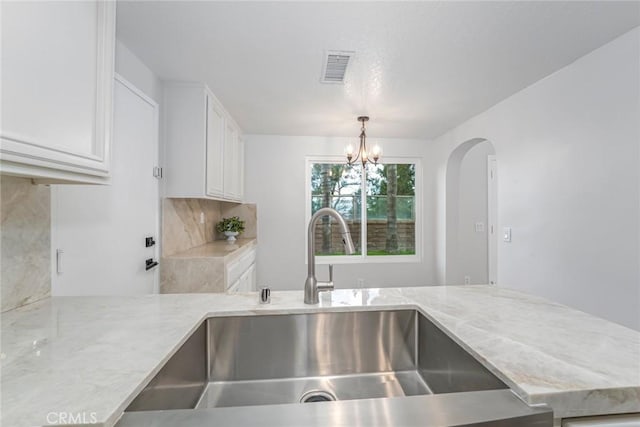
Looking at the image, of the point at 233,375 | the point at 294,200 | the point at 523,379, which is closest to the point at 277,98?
the point at 294,200

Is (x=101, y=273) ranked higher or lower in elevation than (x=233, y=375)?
higher

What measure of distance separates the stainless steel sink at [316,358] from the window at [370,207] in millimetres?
3178

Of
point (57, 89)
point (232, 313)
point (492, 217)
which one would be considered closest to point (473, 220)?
point (492, 217)

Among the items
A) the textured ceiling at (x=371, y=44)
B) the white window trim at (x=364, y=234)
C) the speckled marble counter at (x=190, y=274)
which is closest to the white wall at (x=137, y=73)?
the textured ceiling at (x=371, y=44)

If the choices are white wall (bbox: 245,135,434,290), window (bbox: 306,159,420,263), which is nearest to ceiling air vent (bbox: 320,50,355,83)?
white wall (bbox: 245,135,434,290)

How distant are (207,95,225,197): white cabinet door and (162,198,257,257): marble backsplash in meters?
0.33

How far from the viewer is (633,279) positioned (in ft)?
5.62

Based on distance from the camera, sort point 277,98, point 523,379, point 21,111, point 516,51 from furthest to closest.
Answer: point 277,98
point 516,51
point 21,111
point 523,379

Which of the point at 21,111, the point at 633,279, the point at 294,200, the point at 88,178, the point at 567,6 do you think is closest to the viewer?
the point at 21,111

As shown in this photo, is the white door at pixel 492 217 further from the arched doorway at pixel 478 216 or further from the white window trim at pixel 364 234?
the white window trim at pixel 364 234

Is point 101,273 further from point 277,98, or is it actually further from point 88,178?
point 277,98

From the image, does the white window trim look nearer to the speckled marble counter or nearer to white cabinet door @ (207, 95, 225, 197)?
white cabinet door @ (207, 95, 225, 197)

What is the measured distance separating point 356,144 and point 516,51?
2.41 metres

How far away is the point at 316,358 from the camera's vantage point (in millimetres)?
1035
